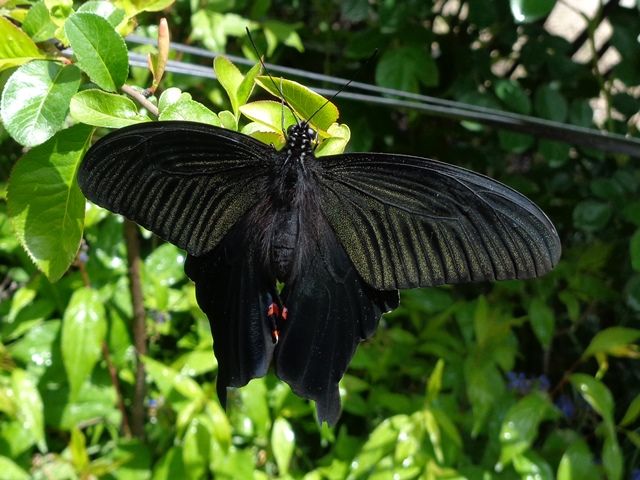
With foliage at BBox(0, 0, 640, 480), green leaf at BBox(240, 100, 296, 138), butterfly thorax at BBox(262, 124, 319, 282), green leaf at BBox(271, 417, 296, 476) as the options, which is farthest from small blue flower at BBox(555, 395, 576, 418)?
green leaf at BBox(240, 100, 296, 138)

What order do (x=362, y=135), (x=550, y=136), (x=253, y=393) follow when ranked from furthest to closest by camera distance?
1. (x=362, y=135)
2. (x=253, y=393)
3. (x=550, y=136)

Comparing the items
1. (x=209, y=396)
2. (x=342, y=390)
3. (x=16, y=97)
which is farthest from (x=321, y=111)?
(x=342, y=390)

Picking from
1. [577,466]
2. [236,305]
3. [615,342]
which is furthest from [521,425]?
[236,305]

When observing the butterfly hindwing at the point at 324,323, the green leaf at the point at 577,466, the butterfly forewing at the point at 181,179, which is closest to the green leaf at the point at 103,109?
the butterfly forewing at the point at 181,179

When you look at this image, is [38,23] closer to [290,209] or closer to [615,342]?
[290,209]

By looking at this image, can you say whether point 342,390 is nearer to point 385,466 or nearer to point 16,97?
point 385,466

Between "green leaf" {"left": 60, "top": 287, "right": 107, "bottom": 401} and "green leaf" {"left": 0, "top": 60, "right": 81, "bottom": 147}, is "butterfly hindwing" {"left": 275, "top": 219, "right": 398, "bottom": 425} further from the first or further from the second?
"green leaf" {"left": 60, "top": 287, "right": 107, "bottom": 401}
